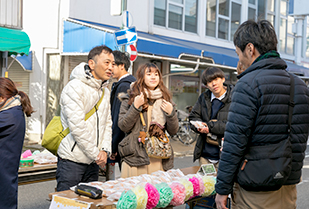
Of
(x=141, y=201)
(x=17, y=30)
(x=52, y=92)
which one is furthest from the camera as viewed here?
(x=52, y=92)

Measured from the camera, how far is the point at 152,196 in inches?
123

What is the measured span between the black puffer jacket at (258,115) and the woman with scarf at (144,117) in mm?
1603

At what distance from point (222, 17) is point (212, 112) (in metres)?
15.4

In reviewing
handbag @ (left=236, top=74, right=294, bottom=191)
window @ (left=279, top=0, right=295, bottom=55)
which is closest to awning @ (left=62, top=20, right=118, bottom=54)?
handbag @ (left=236, top=74, right=294, bottom=191)

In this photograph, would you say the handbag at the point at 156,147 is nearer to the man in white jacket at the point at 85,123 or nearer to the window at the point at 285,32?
the man in white jacket at the point at 85,123

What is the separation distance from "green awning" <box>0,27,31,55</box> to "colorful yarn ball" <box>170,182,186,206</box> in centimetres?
605

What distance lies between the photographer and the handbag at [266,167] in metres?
2.34

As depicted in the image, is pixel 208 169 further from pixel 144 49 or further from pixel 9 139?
pixel 144 49

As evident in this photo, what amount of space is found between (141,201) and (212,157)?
1710 mm

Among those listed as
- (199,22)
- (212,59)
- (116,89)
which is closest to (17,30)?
(116,89)

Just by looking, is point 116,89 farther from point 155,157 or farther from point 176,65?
point 176,65

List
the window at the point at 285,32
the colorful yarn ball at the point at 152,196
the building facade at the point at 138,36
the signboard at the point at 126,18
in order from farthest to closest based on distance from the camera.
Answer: the window at the point at 285,32 < the building facade at the point at 138,36 < the signboard at the point at 126,18 < the colorful yarn ball at the point at 152,196

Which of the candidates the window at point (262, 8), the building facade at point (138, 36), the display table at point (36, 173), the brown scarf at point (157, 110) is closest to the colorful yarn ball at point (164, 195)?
the brown scarf at point (157, 110)

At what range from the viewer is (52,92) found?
1224 cm
